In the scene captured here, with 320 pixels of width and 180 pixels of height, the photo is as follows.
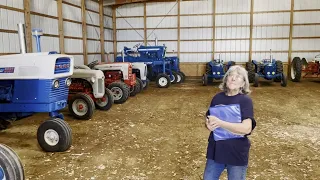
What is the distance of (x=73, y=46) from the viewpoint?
10898 millimetres

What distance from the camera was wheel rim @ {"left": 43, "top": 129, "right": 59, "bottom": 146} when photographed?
4027 mm

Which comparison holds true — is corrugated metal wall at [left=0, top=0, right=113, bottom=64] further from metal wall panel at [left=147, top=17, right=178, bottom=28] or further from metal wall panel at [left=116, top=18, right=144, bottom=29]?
metal wall panel at [left=147, top=17, right=178, bottom=28]

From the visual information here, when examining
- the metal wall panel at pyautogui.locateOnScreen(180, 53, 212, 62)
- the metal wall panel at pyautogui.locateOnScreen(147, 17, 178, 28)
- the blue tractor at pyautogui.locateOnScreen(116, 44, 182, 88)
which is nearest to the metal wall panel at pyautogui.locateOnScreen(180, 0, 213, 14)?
the metal wall panel at pyautogui.locateOnScreen(147, 17, 178, 28)

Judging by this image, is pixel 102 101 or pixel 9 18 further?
pixel 9 18

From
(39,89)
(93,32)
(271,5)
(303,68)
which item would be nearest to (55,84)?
(39,89)

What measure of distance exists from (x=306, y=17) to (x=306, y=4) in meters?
0.59

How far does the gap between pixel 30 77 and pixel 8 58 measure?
0.43 meters

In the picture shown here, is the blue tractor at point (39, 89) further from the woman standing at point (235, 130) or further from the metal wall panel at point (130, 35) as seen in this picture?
the metal wall panel at point (130, 35)

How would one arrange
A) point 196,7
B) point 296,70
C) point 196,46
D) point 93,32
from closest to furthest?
point 296,70 → point 93,32 → point 196,7 → point 196,46

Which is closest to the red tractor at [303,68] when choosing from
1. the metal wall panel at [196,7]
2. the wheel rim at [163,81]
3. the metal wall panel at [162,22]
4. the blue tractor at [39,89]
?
the metal wall panel at [196,7]

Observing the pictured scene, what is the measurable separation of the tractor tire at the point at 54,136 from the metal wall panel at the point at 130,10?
11.5 m

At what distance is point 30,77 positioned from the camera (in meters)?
3.98

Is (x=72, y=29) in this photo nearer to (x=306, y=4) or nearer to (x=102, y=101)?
(x=102, y=101)

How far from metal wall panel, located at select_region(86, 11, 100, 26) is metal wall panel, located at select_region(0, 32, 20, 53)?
15.1 ft
